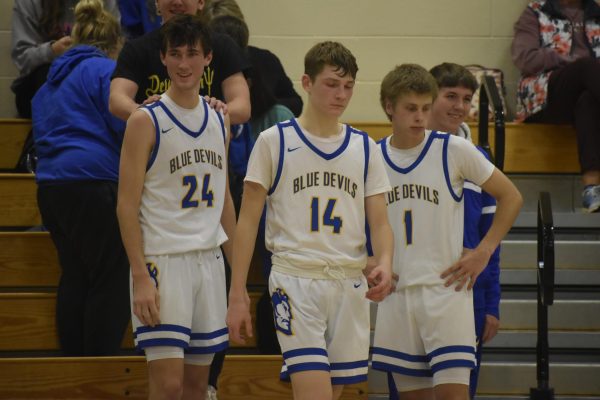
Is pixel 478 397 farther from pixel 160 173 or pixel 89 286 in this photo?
pixel 160 173

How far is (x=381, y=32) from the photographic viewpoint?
732 cm

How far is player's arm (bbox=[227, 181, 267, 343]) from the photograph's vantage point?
3.30 m

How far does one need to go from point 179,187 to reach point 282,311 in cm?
58

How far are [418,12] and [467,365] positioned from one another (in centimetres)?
418

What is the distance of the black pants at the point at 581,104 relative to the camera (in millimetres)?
5809

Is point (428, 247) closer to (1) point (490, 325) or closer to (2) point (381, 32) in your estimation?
(1) point (490, 325)

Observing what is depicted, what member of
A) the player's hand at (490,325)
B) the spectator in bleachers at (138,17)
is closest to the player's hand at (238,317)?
the player's hand at (490,325)

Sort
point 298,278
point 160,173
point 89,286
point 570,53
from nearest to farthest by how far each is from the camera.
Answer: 1. point 298,278
2. point 160,173
3. point 89,286
4. point 570,53

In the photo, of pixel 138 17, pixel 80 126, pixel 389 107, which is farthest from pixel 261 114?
pixel 389 107

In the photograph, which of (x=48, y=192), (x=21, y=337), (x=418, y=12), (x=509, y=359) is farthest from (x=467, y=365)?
(x=418, y=12)

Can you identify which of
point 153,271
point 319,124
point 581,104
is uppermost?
point 319,124

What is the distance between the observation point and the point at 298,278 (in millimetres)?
3299

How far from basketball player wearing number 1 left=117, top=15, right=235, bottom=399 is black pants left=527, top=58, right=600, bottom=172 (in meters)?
2.80

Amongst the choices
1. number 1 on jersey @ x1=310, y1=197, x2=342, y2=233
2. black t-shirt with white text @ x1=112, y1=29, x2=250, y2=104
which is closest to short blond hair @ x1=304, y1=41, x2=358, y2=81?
number 1 on jersey @ x1=310, y1=197, x2=342, y2=233
